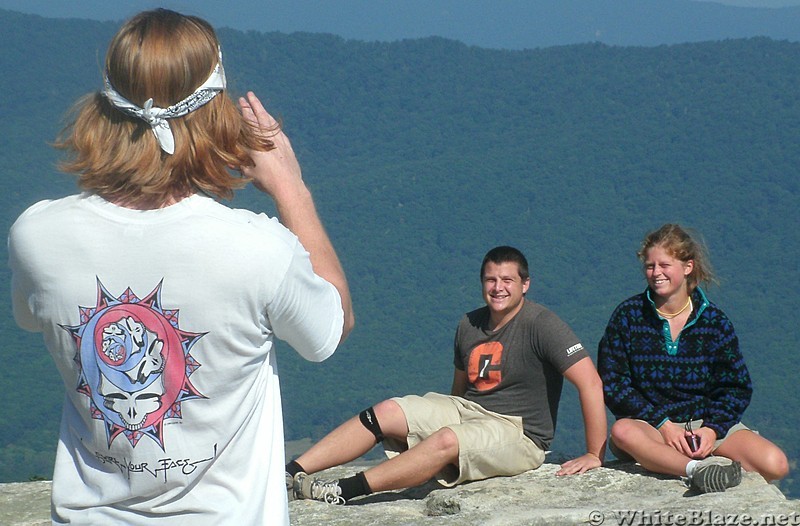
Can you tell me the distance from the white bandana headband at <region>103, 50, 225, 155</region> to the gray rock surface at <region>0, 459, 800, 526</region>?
2.16 metres

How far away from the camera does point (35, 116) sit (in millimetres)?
19344

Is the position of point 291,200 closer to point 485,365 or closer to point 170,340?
point 170,340

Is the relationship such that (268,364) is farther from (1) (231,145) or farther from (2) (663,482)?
(2) (663,482)

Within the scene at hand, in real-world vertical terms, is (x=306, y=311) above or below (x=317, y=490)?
above

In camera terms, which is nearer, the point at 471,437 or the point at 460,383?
the point at 471,437

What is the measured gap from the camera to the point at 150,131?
1.40 meters

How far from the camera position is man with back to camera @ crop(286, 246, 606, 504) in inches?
145

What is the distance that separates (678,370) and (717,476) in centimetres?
56

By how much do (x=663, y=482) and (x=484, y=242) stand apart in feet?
40.2

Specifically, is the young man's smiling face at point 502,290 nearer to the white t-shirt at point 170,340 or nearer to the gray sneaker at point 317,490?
the gray sneaker at point 317,490

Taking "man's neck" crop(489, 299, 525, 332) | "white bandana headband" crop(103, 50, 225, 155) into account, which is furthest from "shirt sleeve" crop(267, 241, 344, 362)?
"man's neck" crop(489, 299, 525, 332)

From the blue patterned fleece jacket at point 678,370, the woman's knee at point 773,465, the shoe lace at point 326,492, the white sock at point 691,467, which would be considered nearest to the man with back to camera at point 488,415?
the shoe lace at point 326,492

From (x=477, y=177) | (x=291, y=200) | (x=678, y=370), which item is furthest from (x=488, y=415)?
(x=477, y=177)

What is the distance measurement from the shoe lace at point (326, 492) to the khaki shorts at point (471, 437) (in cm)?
33
